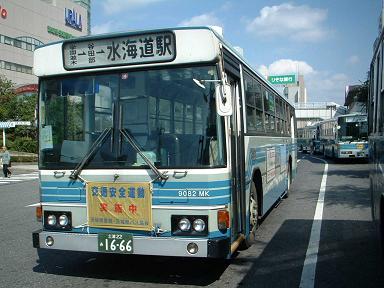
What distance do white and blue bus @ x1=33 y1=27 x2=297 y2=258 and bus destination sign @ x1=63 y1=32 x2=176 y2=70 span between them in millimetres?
12

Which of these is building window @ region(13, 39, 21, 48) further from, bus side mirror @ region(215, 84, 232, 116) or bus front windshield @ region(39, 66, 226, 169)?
bus side mirror @ region(215, 84, 232, 116)

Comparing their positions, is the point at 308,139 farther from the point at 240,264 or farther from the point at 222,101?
the point at 222,101

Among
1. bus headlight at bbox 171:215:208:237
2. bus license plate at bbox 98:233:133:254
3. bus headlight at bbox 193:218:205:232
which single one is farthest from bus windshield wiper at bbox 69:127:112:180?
bus headlight at bbox 193:218:205:232

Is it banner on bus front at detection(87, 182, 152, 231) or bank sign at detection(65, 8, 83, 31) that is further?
bank sign at detection(65, 8, 83, 31)

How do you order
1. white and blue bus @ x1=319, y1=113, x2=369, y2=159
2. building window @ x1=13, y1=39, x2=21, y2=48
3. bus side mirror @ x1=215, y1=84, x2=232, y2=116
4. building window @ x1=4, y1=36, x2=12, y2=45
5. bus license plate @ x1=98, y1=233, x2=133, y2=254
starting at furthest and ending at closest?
building window @ x1=13, y1=39, x2=21, y2=48, building window @ x1=4, y1=36, x2=12, y2=45, white and blue bus @ x1=319, y1=113, x2=369, y2=159, bus license plate @ x1=98, y1=233, x2=133, y2=254, bus side mirror @ x1=215, y1=84, x2=232, y2=116

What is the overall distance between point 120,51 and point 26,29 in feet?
220

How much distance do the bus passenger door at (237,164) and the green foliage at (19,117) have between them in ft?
128

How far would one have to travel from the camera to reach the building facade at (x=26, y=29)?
61.2 m

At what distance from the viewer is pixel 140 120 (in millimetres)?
5180

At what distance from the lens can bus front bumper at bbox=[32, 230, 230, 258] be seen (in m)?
4.84

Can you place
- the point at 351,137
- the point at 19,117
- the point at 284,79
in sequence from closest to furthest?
Result: the point at 351,137 → the point at 19,117 → the point at 284,79

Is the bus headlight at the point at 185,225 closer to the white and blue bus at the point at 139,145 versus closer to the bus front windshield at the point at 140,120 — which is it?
the white and blue bus at the point at 139,145

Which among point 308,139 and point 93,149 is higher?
point 308,139

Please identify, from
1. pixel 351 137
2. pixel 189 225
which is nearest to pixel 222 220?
pixel 189 225
